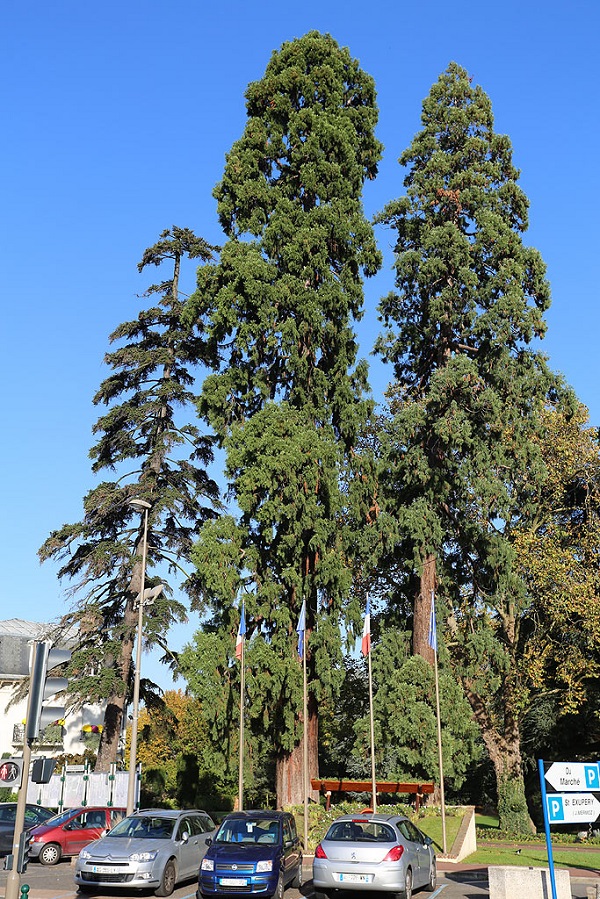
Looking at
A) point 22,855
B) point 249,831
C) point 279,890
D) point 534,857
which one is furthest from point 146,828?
point 534,857

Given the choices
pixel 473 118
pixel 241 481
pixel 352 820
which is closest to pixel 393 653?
pixel 241 481

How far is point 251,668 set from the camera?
28.7 meters

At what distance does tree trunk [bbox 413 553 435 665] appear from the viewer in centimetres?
3356

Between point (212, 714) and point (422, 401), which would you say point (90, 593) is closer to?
point (212, 714)

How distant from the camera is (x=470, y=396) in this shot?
34.4 meters

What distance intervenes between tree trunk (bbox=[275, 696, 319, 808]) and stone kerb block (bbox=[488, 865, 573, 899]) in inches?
574

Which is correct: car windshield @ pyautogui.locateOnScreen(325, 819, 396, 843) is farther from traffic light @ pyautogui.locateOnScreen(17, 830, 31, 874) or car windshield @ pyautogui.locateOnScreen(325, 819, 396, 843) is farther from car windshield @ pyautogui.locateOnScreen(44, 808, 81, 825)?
car windshield @ pyautogui.locateOnScreen(44, 808, 81, 825)

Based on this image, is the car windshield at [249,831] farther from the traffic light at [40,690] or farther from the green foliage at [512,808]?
the green foliage at [512,808]

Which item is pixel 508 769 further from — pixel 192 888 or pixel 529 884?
pixel 529 884

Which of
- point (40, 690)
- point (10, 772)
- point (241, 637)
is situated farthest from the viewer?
point (241, 637)


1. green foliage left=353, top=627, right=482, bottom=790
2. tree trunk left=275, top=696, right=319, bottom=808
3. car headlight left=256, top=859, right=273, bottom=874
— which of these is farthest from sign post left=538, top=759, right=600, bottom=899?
green foliage left=353, top=627, right=482, bottom=790

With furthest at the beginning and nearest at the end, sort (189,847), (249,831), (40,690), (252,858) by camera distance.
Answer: (189,847) → (249,831) → (252,858) → (40,690)

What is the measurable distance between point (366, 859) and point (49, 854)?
11.7 metres

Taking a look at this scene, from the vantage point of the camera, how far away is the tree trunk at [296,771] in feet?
93.4
